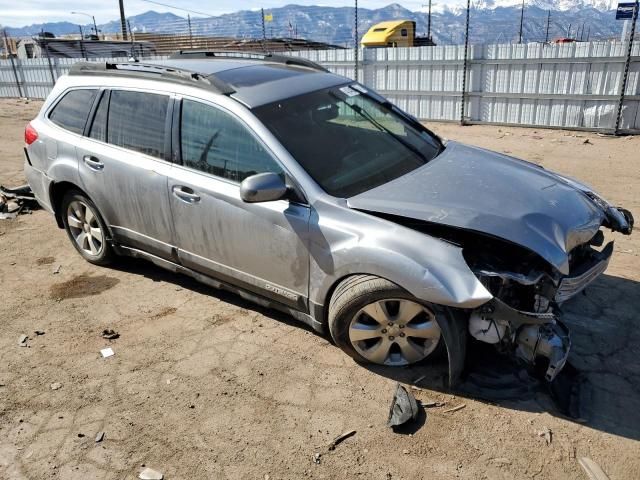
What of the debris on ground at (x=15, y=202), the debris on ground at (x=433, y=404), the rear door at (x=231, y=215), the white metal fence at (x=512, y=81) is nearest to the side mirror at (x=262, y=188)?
the rear door at (x=231, y=215)

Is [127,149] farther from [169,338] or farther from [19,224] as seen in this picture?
[19,224]

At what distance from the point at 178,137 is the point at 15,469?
2.31m

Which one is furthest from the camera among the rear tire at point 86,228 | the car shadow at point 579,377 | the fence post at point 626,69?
the fence post at point 626,69

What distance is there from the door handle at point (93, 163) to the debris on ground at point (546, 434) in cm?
373

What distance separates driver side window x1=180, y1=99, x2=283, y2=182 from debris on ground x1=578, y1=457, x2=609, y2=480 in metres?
2.33

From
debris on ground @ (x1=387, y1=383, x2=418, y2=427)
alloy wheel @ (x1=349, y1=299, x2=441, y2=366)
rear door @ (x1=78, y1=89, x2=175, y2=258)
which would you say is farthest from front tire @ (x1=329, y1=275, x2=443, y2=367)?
rear door @ (x1=78, y1=89, x2=175, y2=258)

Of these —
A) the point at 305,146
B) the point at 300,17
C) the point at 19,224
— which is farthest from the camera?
the point at 300,17

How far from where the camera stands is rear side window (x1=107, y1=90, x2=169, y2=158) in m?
3.91

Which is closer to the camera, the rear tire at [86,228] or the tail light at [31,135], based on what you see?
the rear tire at [86,228]

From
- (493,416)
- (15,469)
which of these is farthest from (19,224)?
(493,416)

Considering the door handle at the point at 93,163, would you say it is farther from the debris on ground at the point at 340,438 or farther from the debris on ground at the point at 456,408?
the debris on ground at the point at 456,408

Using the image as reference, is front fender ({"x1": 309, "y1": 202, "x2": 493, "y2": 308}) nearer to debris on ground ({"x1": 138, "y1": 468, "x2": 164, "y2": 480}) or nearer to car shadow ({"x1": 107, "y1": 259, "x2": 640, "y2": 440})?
car shadow ({"x1": 107, "y1": 259, "x2": 640, "y2": 440})

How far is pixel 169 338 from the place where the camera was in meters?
3.80

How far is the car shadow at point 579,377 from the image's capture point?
2929mm
